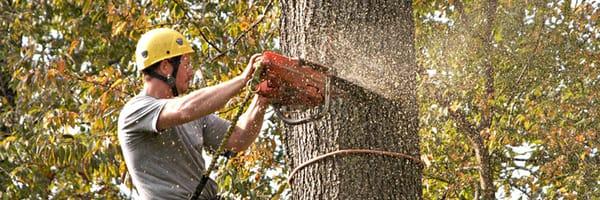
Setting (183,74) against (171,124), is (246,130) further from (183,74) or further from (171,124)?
(171,124)

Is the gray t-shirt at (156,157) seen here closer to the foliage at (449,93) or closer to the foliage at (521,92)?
the foliage at (449,93)

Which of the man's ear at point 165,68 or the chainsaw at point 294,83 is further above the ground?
the man's ear at point 165,68

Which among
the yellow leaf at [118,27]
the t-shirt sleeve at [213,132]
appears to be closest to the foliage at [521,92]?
the yellow leaf at [118,27]

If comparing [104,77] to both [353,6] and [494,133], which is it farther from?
[353,6]

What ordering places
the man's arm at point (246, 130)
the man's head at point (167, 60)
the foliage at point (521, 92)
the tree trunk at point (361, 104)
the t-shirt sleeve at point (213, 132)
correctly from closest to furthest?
1. the tree trunk at point (361, 104)
2. the man's head at point (167, 60)
3. the man's arm at point (246, 130)
4. the t-shirt sleeve at point (213, 132)
5. the foliage at point (521, 92)

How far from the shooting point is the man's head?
13.9ft

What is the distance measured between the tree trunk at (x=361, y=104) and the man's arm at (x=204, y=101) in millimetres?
389

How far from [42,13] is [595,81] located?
6893mm

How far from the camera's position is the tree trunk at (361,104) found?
13.2 ft

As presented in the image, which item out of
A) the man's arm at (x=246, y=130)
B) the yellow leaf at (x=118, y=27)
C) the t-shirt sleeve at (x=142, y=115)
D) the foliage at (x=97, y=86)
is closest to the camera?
the t-shirt sleeve at (x=142, y=115)

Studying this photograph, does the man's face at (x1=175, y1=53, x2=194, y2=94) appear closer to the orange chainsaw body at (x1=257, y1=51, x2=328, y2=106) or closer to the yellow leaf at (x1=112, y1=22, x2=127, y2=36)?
the orange chainsaw body at (x1=257, y1=51, x2=328, y2=106)

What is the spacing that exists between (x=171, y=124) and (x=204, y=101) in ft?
0.57

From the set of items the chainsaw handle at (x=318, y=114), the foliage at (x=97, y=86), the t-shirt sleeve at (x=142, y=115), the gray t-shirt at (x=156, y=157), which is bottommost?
the gray t-shirt at (x=156, y=157)

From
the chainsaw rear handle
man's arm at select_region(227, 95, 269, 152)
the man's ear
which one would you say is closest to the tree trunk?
the chainsaw rear handle
